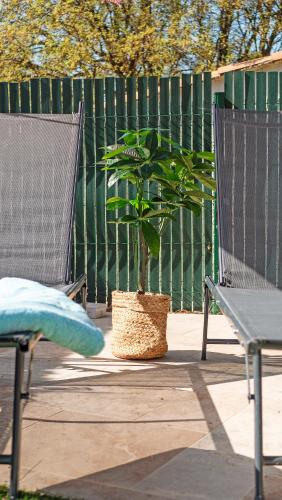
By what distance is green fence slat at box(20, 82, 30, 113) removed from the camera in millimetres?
5977

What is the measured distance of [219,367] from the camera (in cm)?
398

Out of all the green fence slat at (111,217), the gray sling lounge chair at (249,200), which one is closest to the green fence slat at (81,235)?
the green fence slat at (111,217)

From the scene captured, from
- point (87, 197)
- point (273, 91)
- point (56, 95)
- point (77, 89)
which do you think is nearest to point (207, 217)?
point (87, 197)

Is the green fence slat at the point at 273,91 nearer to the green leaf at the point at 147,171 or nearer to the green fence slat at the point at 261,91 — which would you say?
the green fence slat at the point at 261,91

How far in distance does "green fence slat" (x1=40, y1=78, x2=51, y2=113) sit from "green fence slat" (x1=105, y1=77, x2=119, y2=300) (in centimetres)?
46

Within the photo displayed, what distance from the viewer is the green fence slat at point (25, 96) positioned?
5977 millimetres

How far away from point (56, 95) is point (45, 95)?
0.30 ft

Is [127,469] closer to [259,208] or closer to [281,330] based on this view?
[281,330]

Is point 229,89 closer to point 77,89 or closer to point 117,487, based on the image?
point 77,89

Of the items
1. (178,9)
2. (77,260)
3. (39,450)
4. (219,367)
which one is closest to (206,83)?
(77,260)

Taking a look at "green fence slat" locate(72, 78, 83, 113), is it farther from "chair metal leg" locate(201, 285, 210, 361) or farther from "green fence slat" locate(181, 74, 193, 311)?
"chair metal leg" locate(201, 285, 210, 361)

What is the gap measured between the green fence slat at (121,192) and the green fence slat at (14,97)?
816 mm

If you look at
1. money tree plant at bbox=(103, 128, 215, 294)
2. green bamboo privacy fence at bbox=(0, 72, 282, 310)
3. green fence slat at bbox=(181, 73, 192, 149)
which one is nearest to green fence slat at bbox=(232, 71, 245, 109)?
green bamboo privacy fence at bbox=(0, 72, 282, 310)

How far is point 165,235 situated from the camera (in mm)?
5867
